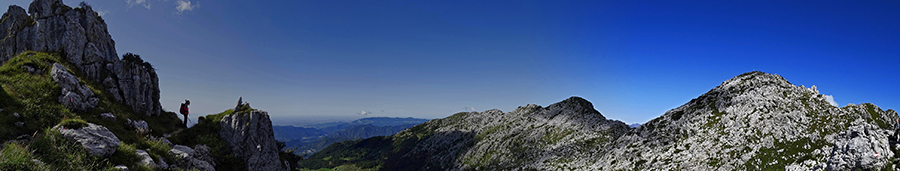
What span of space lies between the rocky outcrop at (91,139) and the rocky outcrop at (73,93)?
13867 millimetres

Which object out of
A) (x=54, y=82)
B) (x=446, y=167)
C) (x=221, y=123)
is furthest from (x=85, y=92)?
(x=446, y=167)

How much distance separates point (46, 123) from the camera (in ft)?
54.6

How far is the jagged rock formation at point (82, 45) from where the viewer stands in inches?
1183

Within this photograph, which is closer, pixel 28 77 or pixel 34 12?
pixel 28 77

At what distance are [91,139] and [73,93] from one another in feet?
54.0

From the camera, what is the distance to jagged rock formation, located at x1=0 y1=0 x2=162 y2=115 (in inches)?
1183

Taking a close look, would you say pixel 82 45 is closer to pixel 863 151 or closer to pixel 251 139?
pixel 251 139

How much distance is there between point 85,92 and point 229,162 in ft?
39.6

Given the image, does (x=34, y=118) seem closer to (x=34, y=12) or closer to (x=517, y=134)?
(x=34, y=12)

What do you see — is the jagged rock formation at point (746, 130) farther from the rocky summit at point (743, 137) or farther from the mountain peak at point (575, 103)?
the mountain peak at point (575, 103)

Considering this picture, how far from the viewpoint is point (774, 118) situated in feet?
224

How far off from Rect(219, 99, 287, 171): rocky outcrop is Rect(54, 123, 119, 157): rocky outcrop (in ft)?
75.4

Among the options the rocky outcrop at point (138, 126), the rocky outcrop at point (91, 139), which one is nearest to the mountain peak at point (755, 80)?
the rocky outcrop at point (91, 139)

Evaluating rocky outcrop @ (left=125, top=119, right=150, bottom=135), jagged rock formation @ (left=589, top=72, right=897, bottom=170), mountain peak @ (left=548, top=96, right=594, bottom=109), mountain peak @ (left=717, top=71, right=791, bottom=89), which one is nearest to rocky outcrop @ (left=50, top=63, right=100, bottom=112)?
rocky outcrop @ (left=125, top=119, right=150, bottom=135)
